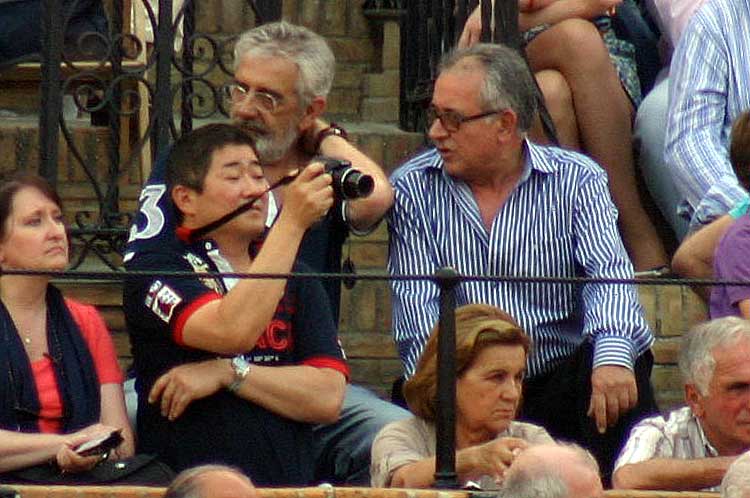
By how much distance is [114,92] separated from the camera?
8.49 metres

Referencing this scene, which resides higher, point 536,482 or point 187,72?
point 187,72

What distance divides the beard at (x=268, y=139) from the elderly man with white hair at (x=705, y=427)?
1421 millimetres

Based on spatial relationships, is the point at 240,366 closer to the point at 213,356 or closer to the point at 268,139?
the point at 213,356

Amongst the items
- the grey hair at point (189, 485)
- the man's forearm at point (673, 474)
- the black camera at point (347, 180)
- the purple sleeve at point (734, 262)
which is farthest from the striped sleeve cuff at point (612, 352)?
the grey hair at point (189, 485)

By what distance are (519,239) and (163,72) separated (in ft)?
4.61

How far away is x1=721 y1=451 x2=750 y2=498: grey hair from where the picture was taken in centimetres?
594

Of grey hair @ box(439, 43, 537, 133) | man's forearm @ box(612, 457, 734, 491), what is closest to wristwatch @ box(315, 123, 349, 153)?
grey hair @ box(439, 43, 537, 133)

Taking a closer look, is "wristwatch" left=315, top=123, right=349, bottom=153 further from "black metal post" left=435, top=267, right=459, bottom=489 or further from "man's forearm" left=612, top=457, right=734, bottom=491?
"man's forearm" left=612, top=457, right=734, bottom=491

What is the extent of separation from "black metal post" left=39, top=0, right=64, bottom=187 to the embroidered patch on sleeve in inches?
54.7

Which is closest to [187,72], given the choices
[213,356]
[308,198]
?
[308,198]

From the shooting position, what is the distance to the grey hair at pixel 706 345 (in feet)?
22.0

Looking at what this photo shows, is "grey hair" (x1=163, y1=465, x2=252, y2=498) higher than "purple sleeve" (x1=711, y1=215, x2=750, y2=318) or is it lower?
lower

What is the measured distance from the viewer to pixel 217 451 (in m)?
6.75

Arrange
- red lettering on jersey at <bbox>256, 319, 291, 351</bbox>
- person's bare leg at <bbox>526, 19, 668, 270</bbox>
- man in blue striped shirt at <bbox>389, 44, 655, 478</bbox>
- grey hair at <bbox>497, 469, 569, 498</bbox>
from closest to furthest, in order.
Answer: grey hair at <bbox>497, 469, 569, 498</bbox>
red lettering on jersey at <bbox>256, 319, 291, 351</bbox>
man in blue striped shirt at <bbox>389, 44, 655, 478</bbox>
person's bare leg at <bbox>526, 19, 668, 270</bbox>
